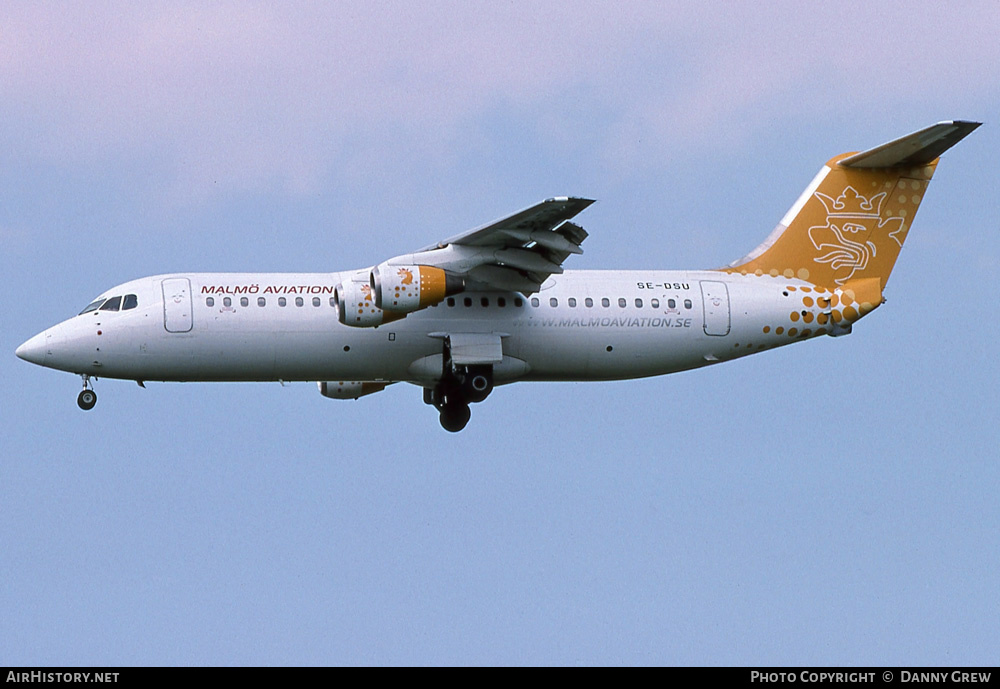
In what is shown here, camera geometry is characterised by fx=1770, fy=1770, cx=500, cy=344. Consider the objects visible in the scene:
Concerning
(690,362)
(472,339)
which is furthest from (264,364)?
(690,362)

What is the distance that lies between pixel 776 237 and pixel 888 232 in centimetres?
217

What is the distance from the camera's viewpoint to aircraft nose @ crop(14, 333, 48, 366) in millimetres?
31594

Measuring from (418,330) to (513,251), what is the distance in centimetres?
230

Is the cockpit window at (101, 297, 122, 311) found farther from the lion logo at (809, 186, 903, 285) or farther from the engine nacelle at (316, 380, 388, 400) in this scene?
the lion logo at (809, 186, 903, 285)

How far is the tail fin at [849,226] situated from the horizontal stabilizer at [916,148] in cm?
4

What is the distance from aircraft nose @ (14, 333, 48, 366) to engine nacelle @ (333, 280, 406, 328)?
5475 mm

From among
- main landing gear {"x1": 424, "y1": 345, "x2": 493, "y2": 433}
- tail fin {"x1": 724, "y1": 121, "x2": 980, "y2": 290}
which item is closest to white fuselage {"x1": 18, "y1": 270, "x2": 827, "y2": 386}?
main landing gear {"x1": 424, "y1": 345, "x2": 493, "y2": 433}

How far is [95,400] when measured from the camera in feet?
105

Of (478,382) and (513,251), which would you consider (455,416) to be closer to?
(478,382)

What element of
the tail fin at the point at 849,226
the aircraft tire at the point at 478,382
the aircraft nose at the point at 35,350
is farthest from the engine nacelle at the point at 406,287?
the tail fin at the point at 849,226

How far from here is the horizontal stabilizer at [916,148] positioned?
104 feet

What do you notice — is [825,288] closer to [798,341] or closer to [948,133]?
[798,341]

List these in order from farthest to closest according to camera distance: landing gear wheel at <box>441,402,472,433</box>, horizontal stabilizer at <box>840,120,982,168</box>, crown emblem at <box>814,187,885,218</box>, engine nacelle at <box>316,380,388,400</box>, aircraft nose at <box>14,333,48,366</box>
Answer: engine nacelle at <box>316,380,388,400</box> → crown emblem at <box>814,187,885,218</box> → landing gear wheel at <box>441,402,472,433</box> → horizontal stabilizer at <box>840,120,982,168</box> → aircraft nose at <box>14,333,48,366</box>
